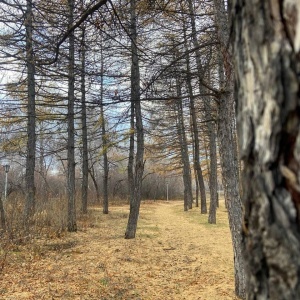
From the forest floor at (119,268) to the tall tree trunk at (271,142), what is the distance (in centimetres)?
421

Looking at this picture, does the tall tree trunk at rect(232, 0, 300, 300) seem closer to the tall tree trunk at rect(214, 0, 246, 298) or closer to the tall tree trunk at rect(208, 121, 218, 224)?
the tall tree trunk at rect(214, 0, 246, 298)

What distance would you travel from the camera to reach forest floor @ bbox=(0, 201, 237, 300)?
4.54 m

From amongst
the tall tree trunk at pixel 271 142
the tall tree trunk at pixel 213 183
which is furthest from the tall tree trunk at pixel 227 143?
the tall tree trunk at pixel 213 183

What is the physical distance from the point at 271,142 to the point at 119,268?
568cm

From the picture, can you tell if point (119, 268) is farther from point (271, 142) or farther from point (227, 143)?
point (271, 142)

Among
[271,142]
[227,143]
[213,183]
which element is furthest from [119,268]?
[213,183]

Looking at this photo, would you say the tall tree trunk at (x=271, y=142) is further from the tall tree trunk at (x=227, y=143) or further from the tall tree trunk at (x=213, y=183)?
the tall tree trunk at (x=213, y=183)

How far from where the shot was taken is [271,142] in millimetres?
606

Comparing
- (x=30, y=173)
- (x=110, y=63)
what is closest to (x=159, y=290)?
(x=30, y=173)

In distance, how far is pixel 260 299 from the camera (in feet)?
2.11

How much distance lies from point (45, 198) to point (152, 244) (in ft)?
13.5

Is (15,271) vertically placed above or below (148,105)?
below

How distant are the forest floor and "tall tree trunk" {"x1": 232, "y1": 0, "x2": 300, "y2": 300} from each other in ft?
13.8

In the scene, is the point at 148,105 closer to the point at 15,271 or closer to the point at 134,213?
the point at 134,213
